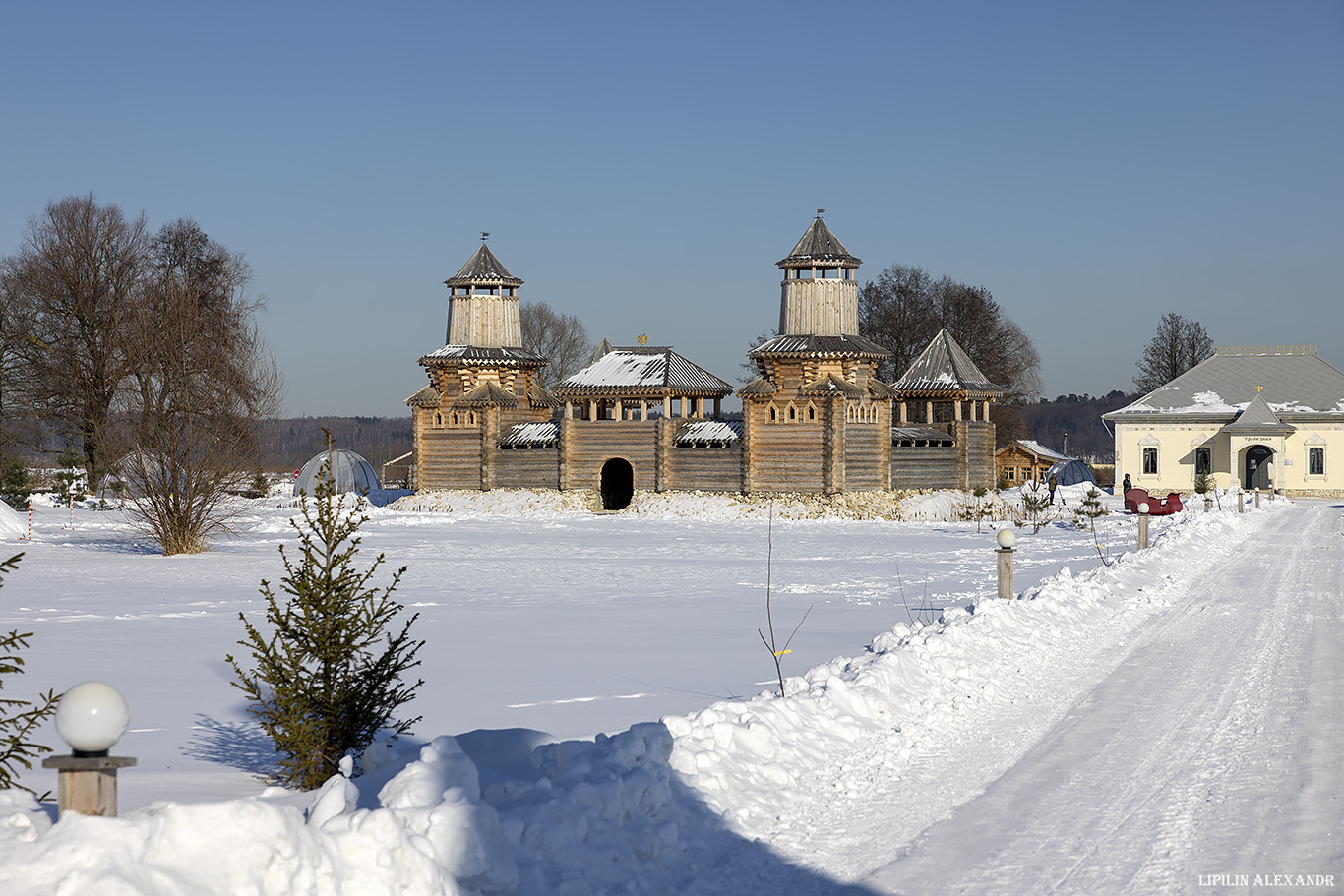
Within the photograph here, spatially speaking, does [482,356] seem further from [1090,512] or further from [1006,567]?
[1006,567]

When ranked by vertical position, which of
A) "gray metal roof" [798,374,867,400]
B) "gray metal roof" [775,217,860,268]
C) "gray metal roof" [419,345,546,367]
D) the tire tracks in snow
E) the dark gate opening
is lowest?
the tire tracks in snow

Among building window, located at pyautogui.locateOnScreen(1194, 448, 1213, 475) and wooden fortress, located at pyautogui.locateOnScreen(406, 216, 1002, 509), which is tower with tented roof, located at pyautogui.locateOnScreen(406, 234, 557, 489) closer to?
wooden fortress, located at pyautogui.locateOnScreen(406, 216, 1002, 509)

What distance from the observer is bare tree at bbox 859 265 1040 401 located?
58.2m

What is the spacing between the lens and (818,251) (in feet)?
128

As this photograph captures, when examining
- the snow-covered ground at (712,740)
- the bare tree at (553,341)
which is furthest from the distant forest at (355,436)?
the snow-covered ground at (712,740)

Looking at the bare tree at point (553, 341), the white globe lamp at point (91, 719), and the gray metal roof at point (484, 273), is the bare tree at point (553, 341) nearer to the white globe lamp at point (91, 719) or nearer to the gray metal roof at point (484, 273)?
the gray metal roof at point (484, 273)

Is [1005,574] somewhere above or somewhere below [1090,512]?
below

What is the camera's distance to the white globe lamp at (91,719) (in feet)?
13.0

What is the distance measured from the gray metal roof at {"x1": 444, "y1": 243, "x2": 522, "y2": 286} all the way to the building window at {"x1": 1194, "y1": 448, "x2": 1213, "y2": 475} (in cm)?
3173

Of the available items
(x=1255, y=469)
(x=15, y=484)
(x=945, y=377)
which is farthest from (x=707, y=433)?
(x=1255, y=469)

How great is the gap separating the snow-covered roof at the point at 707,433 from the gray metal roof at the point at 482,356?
285 inches

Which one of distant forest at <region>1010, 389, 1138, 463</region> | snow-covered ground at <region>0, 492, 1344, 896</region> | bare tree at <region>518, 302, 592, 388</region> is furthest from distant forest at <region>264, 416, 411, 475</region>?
snow-covered ground at <region>0, 492, 1344, 896</region>

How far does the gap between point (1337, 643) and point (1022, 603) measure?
2.92m

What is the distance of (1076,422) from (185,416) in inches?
5924
